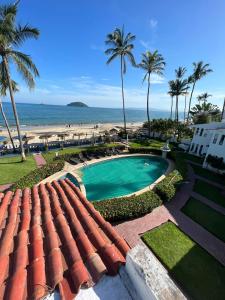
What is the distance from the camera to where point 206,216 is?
12016 mm

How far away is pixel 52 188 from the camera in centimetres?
762

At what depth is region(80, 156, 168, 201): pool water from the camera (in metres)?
15.7

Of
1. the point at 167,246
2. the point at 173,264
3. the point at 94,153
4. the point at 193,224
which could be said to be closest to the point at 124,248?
the point at 173,264

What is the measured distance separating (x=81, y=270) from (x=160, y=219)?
9.54m

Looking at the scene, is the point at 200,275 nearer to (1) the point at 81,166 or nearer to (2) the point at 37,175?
(2) the point at 37,175

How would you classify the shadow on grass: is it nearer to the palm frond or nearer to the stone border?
the stone border

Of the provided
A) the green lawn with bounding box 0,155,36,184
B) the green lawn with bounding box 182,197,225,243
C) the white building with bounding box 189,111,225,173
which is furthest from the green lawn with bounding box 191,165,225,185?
the green lawn with bounding box 0,155,36,184

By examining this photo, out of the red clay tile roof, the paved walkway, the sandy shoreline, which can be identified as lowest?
the paved walkway

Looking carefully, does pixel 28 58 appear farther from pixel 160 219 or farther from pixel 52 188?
pixel 160 219

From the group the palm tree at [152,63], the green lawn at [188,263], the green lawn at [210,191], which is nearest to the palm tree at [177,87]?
the palm tree at [152,63]

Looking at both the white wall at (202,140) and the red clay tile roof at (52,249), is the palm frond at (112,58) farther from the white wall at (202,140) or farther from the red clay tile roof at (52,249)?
the red clay tile roof at (52,249)

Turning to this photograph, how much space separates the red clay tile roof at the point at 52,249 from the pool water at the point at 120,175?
947cm

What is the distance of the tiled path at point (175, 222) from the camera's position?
30.7ft

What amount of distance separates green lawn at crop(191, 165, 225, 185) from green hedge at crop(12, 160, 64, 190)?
15931 mm
